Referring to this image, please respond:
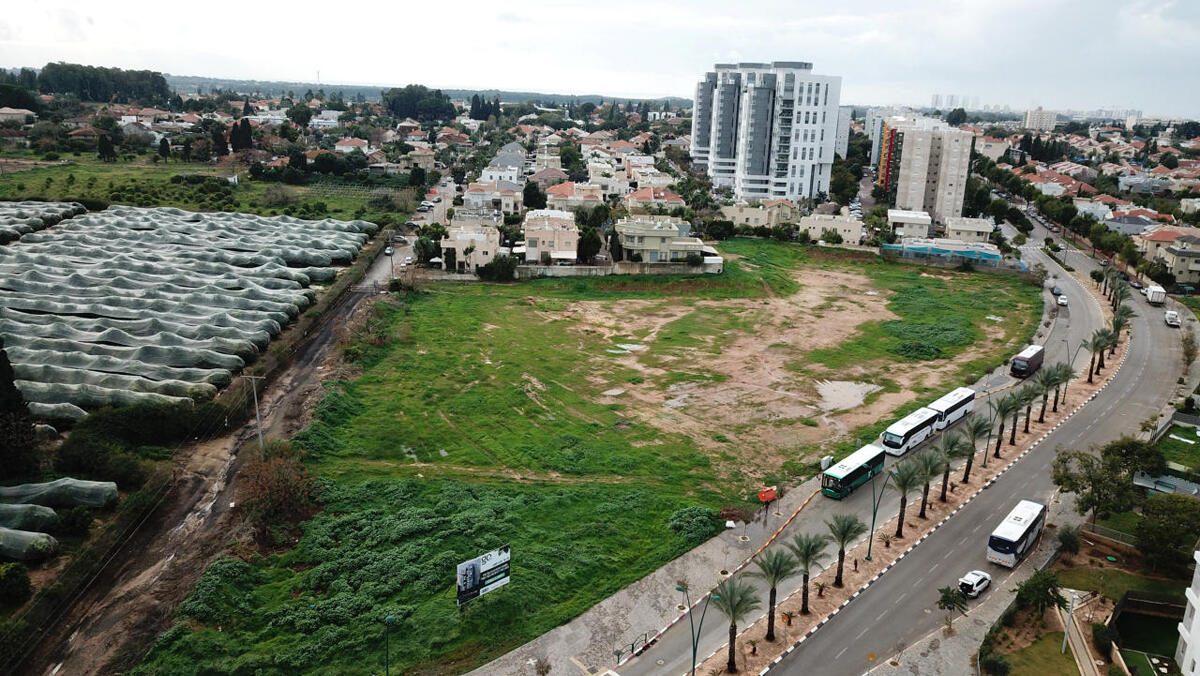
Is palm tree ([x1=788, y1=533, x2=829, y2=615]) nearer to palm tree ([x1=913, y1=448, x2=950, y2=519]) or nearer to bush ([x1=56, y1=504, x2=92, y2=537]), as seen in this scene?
Answer: palm tree ([x1=913, y1=448, x2=950, y2=519])

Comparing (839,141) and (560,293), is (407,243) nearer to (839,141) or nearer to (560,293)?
(560,293)

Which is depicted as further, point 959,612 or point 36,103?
point 36,103

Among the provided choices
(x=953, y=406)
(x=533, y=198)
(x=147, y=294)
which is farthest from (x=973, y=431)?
(x=533, y=198)

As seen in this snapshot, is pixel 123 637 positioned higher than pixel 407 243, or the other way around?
pixel 407 243

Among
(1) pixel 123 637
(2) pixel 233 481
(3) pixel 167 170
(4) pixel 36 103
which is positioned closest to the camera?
(1) pixel 123 637

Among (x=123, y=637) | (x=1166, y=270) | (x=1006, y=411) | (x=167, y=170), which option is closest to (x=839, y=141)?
(x=1166, y=270)

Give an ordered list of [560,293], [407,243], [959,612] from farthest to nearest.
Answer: [407,243] < [560,293] < [959,612]

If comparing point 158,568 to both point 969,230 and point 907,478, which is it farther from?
point 969,230
